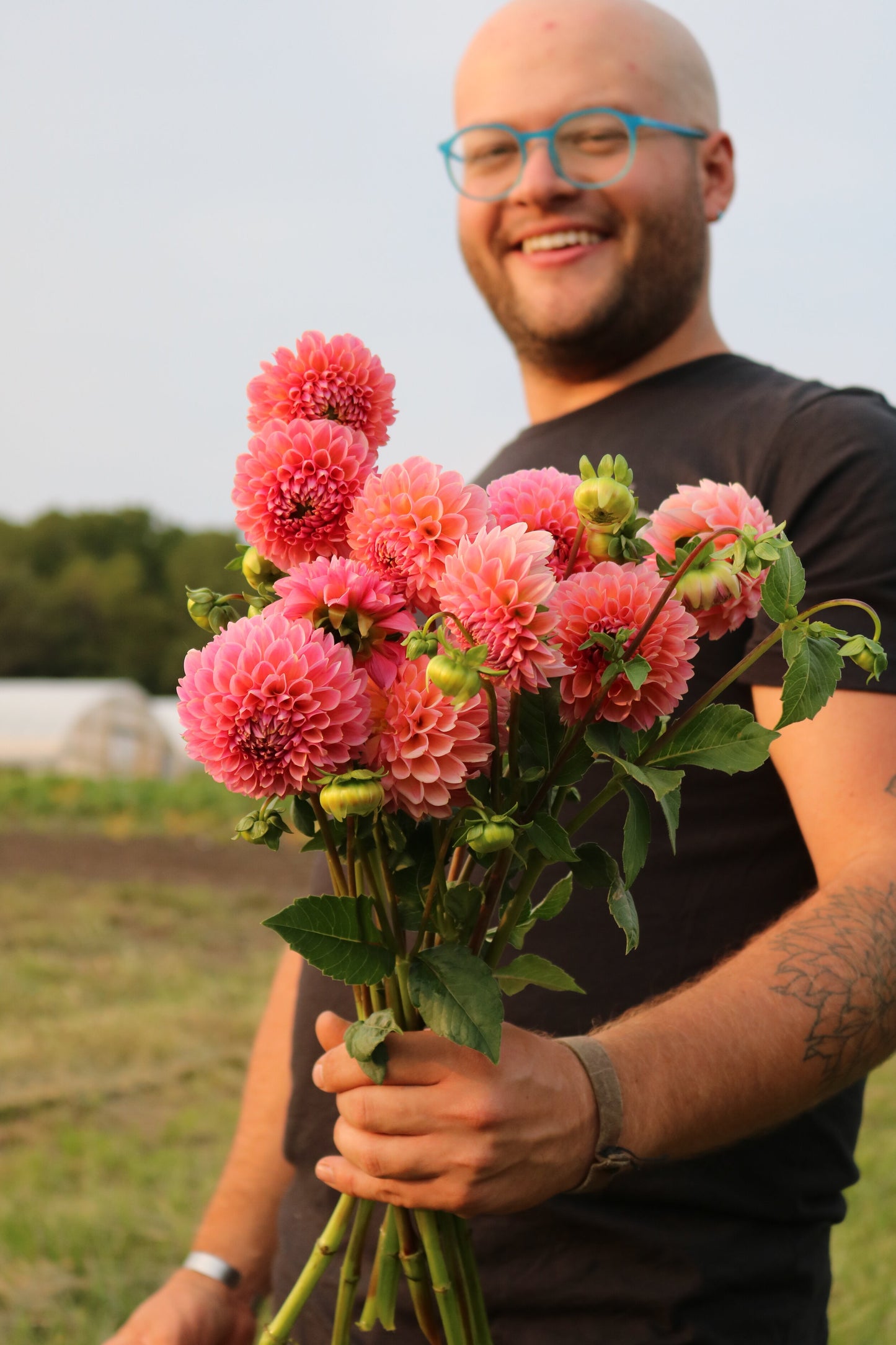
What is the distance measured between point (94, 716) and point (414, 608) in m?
18.8

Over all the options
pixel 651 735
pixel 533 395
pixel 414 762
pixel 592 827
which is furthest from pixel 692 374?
pixel 414 762

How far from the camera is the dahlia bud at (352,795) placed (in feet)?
2.66

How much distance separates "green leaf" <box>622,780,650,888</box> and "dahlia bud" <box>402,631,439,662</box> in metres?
0.21

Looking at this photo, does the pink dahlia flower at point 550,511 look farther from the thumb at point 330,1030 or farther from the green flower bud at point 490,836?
the thumb at point 330,1030

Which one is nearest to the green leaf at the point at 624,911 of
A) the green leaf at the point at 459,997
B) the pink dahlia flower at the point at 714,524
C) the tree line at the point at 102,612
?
the green leaf at the point at 459,997

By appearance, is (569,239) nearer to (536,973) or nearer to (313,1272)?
(536,973)

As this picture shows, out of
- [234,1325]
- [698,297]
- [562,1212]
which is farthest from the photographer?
[698,297]

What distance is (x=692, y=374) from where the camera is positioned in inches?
70.2

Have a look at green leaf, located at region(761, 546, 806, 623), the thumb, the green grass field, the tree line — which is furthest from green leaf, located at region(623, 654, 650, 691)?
the tree line

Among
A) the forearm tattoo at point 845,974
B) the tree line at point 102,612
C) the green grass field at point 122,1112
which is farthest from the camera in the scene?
the tree line at point 102,612

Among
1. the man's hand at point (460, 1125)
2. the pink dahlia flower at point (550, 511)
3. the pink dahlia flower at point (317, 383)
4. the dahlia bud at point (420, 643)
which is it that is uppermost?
the pink dahlia flower at point (317, 383)

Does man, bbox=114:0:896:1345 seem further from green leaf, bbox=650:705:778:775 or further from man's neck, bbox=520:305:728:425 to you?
green leaf, bbox=650:705:778:775

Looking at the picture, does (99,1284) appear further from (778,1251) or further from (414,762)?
(414,762)

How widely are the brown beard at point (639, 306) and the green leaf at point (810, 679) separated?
1.08 meters
